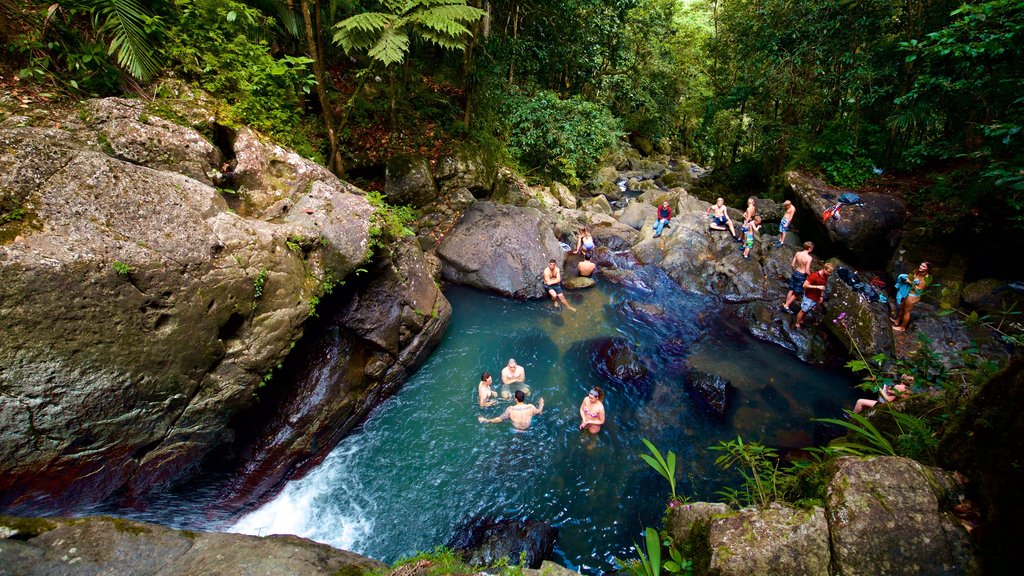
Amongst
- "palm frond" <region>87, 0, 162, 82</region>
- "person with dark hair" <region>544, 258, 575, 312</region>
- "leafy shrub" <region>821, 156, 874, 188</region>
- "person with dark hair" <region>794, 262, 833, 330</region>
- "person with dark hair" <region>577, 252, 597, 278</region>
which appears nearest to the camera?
"palm frond" <region>87, 0, 162, 82</region>

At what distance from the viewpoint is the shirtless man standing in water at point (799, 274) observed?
9.40 meters

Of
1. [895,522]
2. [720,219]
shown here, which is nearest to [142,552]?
[895,522]

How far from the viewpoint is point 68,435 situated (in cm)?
351

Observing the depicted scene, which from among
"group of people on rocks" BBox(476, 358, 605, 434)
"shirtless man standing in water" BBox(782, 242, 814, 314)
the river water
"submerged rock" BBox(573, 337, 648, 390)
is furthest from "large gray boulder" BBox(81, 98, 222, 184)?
"shirtless man standing in water" BBox(782, 242, 814, 314)

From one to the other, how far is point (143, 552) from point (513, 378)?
551 centimetres

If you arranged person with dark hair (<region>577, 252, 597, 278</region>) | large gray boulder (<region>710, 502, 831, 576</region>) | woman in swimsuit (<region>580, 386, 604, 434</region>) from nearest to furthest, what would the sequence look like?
large gray boulder (<region>710, 502, 831, 576</region>), woman in swimsuit (<region>580, 386, 604, 434</region>), person with dark hair (<region>577, 252, 597, 278</region>)

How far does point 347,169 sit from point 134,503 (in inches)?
319

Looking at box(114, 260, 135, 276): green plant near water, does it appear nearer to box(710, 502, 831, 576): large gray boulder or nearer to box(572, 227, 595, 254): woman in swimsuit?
box(710, 502, 831, 576): large gray boulder

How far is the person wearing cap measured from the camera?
7.51 m

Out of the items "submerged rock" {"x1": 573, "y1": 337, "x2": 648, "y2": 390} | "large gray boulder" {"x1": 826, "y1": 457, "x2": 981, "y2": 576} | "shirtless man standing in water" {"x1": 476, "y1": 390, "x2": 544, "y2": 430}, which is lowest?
"shirtless man standing in water" {"x1": 476, "y1": 390, "x2": 544, "y2": 430}

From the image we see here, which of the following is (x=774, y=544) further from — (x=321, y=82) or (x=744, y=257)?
(x=744, y=257)

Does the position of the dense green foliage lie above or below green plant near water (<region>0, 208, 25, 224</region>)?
above

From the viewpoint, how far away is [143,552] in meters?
2.86

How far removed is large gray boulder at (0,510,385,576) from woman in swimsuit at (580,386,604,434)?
4251mm
